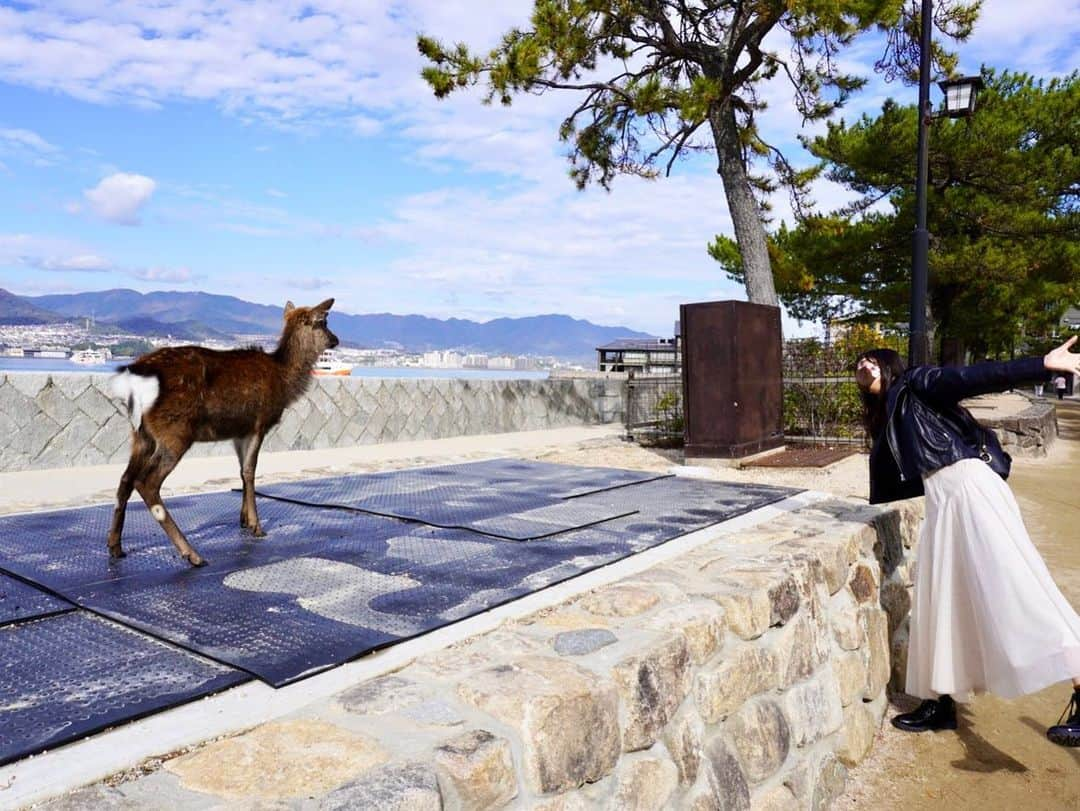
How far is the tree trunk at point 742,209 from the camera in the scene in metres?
12.4

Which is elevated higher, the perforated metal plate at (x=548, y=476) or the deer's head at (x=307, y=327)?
the deer's head at (x=307, y=327)

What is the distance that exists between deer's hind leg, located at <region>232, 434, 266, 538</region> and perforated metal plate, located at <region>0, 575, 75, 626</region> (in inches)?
42.8

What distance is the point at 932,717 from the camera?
4.38 meters

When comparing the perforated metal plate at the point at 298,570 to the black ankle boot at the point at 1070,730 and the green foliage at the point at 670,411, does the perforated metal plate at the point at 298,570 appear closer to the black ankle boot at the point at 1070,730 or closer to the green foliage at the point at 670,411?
the black ankle boot at the point at 1070,730

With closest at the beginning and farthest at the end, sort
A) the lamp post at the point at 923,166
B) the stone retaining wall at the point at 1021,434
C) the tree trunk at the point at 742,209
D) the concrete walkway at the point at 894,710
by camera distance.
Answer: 1. the concrete walkway at the point at 894,710
2. the lamp post at the point at 923,166
3. the tree trunk at the point at 742,209
4. the stone retaining wall at the point at 1021,434

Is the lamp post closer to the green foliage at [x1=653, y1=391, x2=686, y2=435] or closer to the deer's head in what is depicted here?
the green foliage at [x1=653, y1=391, x2=686, y2=435]

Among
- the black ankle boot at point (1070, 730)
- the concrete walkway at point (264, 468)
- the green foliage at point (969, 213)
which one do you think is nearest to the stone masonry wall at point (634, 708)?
the black ankle boot at point (1070, 730)

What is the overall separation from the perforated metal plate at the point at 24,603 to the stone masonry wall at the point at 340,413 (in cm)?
233

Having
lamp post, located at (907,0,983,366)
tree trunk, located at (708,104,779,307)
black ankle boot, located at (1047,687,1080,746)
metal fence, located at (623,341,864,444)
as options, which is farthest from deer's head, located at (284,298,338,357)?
tree trunk, located at (708,104,779,307)

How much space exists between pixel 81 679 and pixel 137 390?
1.39 meters

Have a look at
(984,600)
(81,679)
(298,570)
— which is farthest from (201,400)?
(984,600)

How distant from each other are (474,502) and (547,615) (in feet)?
8.09

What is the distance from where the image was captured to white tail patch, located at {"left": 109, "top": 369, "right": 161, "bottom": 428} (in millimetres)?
3320

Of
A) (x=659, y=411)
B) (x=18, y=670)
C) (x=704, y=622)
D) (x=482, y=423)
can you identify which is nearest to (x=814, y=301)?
(x=659, y=411)
